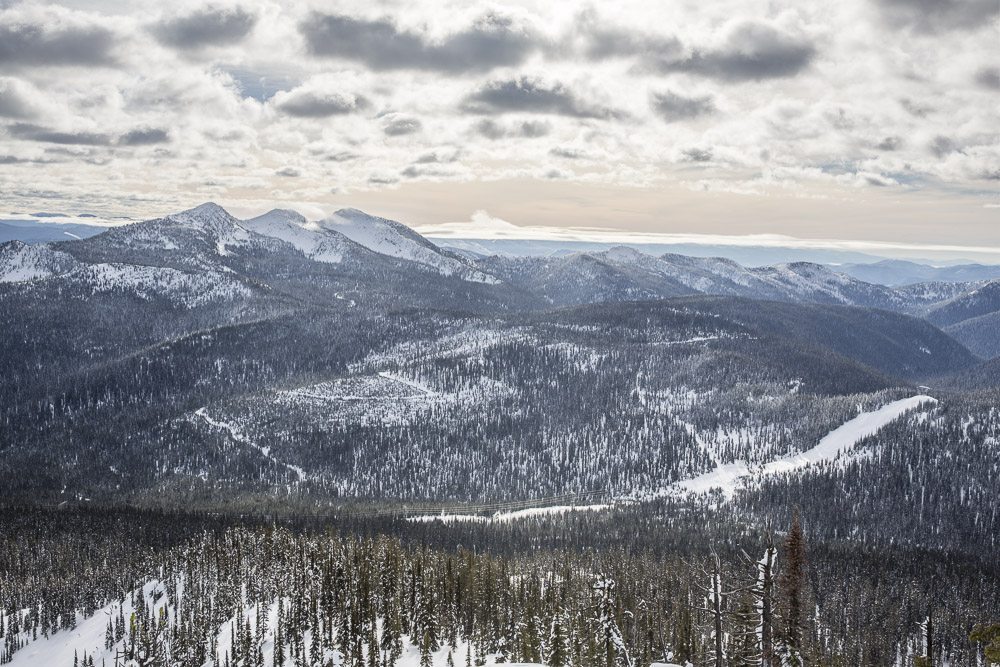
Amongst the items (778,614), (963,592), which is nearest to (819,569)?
(963,592)

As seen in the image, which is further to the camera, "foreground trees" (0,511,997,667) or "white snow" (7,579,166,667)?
"white snow" (7,579,166,667)

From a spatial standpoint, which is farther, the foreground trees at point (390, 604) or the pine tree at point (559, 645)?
the foreground trees at point (390, 604)

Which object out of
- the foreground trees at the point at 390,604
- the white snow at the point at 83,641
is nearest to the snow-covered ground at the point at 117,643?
the white snow at the point at 83,641

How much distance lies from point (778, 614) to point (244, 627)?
11824cm

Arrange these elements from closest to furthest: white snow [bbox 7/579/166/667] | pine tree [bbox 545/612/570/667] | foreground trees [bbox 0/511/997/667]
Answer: pine tree [bbox 545/612/570/667]
foreground trees [bbox 0/511/997/667]
white snow [bbox 7/579/166/667]

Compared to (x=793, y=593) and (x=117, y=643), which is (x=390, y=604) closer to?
(x=117, y=643)

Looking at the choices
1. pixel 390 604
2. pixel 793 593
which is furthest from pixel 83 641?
pixel 793 593

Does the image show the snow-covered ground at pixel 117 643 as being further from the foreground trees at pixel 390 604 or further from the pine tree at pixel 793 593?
the pine tree at pixel 793 593

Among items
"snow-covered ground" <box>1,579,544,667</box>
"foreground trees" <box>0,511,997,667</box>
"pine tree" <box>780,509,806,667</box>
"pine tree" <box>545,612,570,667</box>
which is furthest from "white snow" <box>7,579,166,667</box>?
"pine tree" <box>780,509,806,667</box>

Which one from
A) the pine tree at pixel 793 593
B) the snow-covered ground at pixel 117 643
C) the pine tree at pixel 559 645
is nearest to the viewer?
the pine tree at pixel 793 593

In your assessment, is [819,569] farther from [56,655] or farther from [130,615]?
[56,655]

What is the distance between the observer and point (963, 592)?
178m

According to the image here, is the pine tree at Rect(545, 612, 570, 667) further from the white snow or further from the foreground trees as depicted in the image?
the white snow

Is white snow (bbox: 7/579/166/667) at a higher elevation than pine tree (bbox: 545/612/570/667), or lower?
lower
